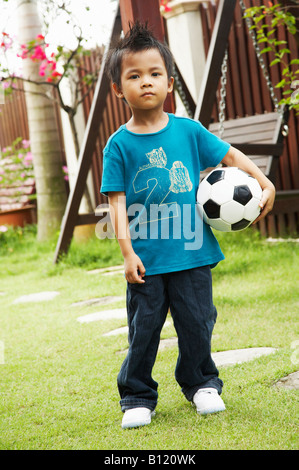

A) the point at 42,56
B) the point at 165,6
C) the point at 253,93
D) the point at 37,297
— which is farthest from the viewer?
the point at 42,56

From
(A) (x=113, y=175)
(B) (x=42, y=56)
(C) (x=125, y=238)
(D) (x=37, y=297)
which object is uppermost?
(B) (x=42, y=56)

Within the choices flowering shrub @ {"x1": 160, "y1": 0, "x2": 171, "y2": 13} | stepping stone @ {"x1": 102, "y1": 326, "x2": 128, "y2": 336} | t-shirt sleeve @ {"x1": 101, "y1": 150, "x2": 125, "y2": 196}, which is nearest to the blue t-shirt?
t-shirt sleeve @ {"x1": 101, "y1": 150, "x2": 125, "y2": 196}

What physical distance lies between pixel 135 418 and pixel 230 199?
2.87 feet

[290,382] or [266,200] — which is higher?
[266,200]

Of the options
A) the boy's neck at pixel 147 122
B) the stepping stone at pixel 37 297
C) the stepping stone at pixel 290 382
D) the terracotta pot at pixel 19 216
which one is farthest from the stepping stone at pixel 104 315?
the terracotta pot at pixel 19 216

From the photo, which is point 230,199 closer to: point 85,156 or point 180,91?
point 180,91

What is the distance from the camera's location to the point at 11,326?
13.3ft

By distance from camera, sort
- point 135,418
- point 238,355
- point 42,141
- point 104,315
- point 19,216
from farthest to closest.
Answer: point 19,216 < point 42,141 < point 104,315 < point 238,355 < point 135,418

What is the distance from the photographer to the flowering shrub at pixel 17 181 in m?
10.1

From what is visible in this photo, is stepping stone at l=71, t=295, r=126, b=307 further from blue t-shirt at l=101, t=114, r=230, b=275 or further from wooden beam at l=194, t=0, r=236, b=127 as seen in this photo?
blue t-shirt at l=101, t=114, r=230, b=275

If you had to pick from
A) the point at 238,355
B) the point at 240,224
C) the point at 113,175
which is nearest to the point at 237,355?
the point at 238,355

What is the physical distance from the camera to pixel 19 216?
9914 mm

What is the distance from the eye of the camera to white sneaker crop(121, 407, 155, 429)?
2162 millimetres
